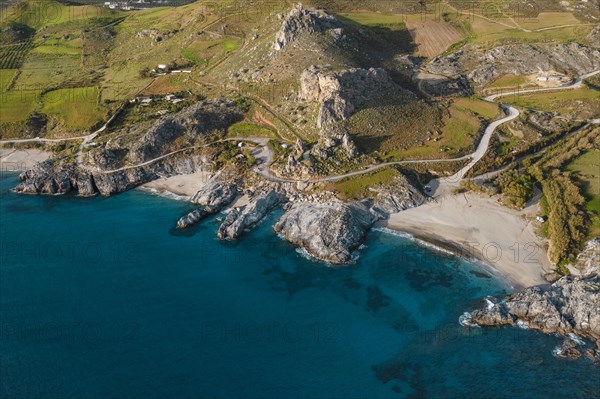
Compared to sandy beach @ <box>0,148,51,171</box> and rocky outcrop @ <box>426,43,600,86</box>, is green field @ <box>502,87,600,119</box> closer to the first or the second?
rocky outcrop @ <box>426,43,600,86</box>

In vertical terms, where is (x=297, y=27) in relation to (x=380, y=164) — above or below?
above

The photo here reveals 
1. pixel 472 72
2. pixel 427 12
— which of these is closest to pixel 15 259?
pixel 472 72

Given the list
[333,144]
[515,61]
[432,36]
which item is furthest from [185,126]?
[515,61]

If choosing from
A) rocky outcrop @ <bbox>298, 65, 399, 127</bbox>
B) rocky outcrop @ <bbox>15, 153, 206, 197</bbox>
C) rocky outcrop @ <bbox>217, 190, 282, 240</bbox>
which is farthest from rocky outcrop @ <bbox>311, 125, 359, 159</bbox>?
rocky outcrop @ <bbox>15, 153, 206, 197</bbox>

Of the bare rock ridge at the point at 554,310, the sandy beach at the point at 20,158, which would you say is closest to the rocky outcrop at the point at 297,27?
the sandy beach at the point at 20,158

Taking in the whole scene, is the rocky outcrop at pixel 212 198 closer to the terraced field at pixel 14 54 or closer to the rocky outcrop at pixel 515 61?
the rocky outcrop at pixel 515 61

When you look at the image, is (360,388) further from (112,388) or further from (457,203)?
(457,203)

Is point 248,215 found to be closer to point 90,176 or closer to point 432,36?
point 90,176
